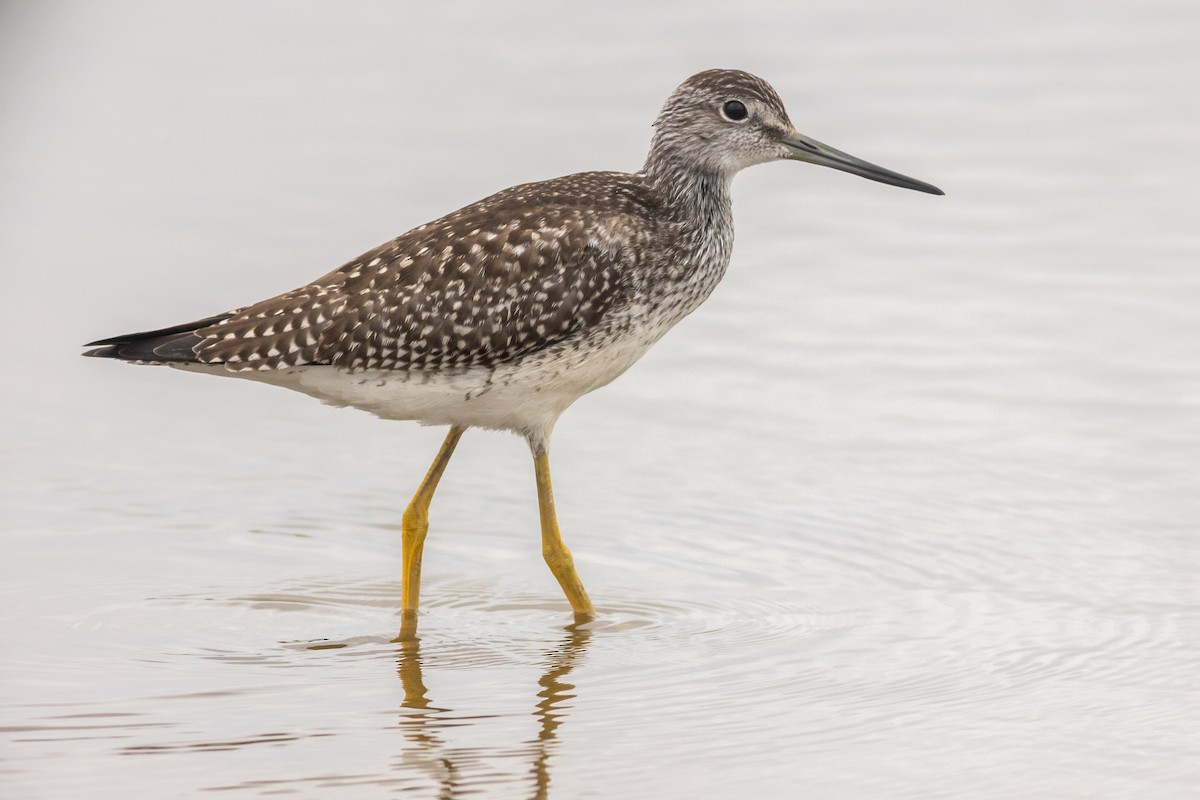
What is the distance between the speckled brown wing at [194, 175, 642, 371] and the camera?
401 inches

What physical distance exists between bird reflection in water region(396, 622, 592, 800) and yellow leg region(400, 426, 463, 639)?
0.70 meters

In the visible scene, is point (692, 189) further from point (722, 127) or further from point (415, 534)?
point (415, 534)

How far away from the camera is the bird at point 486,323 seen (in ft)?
33.5

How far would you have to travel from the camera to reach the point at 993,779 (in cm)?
816

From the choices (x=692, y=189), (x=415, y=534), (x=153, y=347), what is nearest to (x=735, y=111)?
(x=692, y=189)

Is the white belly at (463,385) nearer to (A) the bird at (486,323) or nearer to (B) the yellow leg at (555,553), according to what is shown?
(A) the bird at (486,323)

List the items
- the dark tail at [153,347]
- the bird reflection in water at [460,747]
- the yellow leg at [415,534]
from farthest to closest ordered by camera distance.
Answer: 1. the yellow leg at [415,534]
2. the dark tail at [153,347]
3. the bird reflection in water at [460,747]

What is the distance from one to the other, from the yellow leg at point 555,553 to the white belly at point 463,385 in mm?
455

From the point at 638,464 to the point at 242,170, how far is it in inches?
247

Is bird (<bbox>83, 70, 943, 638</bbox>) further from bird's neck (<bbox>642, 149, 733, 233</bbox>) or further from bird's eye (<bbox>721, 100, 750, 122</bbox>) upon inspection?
bird's eye (<bbox>721, 100, 750, 122</bbox>)

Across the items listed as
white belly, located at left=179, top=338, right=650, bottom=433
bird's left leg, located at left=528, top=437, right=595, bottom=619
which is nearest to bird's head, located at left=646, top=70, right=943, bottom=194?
white belly, located at left=179, top=338, right=650, bottom=433

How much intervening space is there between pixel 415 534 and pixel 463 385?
1.20m

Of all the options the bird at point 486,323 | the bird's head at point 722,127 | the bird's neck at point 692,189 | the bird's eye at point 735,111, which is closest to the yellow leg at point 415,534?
the bird at point 486,323

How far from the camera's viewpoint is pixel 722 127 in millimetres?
11305
